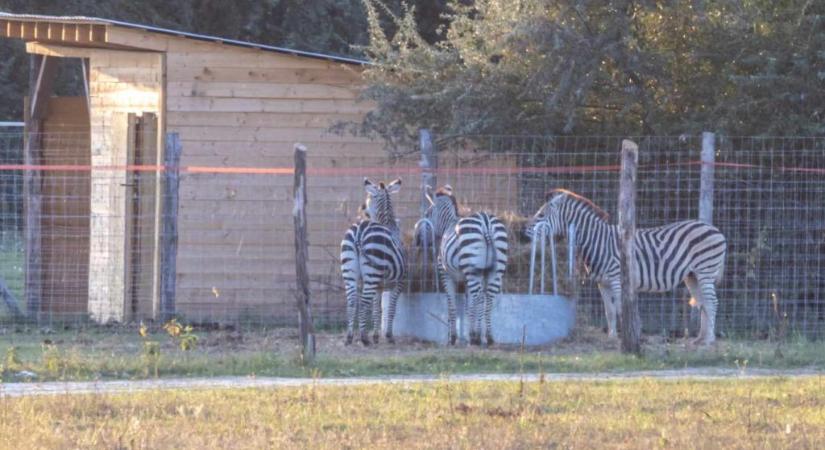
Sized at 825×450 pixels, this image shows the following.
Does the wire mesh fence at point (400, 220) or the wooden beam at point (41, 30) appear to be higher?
the wooden beam at point (41, 30)

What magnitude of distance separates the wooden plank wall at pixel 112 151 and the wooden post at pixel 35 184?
759 millimetres

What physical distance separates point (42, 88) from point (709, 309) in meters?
9.97

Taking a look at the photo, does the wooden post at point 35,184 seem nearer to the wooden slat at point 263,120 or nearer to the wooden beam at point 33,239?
the wooden beam at point 33,239

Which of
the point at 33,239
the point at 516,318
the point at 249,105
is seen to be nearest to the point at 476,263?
the point at 516,318

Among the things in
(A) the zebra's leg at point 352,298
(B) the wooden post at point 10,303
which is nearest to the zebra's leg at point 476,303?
(A) the zebra's leg at point 352,298

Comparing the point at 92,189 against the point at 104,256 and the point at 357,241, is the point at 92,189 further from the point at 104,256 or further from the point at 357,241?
the point at 357,241

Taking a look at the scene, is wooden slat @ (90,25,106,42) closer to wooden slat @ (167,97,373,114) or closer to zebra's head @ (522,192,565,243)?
wooden slat @ (167,97,373,114)

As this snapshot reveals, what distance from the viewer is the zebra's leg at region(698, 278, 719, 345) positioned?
52.0ft

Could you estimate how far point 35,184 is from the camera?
1861 centimetres

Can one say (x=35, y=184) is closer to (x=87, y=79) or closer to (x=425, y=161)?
(x=87, y=79)

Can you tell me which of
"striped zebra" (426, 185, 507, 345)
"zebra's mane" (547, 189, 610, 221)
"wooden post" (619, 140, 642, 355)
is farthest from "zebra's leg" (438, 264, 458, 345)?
"wooden post" (619, 140, 642, 355)

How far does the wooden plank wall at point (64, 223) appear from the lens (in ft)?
62.5

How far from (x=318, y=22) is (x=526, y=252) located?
18329mm

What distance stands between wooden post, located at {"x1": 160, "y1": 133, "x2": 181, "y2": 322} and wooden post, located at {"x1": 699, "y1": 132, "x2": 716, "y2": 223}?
648 centimetres
